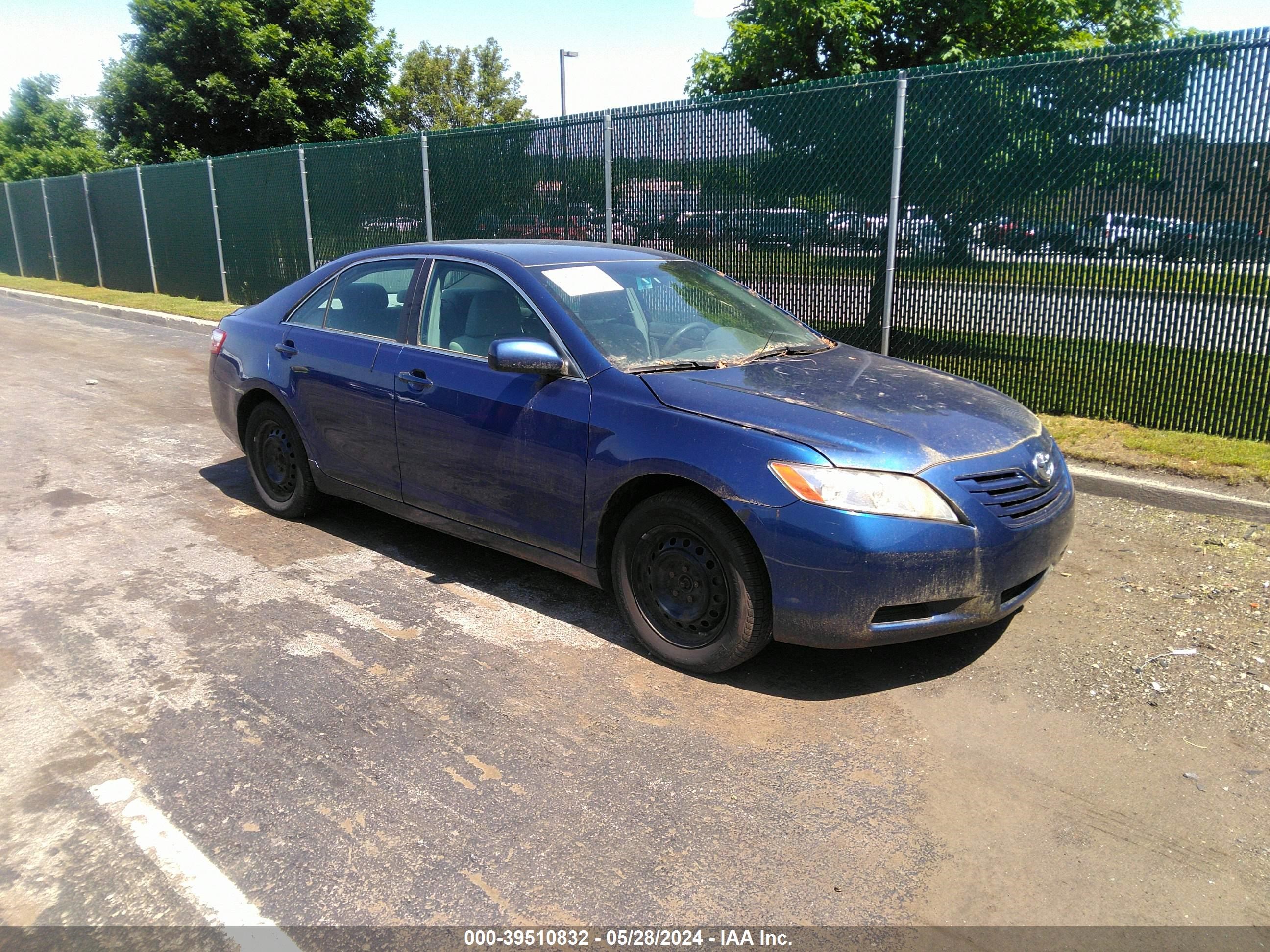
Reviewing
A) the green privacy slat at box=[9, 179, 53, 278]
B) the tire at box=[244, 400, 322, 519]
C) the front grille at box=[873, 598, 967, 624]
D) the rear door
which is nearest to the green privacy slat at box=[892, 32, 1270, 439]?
the front grille at box=[873, 598, 967, 624]

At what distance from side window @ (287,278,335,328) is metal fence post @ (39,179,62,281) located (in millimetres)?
22783

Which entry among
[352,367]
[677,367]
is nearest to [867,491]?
[677,367]

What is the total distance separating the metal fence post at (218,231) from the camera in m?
17.1

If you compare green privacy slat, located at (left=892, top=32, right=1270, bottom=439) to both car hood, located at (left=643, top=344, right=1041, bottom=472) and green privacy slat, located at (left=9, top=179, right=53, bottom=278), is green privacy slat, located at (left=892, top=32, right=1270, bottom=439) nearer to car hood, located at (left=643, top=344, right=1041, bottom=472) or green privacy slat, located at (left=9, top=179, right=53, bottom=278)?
car hood, located at (left=643, top=344, right=1041, bottom=472)

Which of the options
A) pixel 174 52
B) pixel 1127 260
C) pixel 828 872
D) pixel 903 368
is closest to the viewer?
pixel 828 872

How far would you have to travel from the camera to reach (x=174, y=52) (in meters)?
25.0

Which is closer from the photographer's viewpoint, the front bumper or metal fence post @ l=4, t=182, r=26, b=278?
the front bumper

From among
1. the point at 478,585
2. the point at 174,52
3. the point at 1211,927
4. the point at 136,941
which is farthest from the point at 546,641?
the point at 174,52

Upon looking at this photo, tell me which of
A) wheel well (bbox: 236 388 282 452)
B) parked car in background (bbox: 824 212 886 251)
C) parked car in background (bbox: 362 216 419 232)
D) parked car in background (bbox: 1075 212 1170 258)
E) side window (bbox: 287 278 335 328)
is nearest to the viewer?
side window (bbox: 287 278 335 328)

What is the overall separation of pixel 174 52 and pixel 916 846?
1109 inches

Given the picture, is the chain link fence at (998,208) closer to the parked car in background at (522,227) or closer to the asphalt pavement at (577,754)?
the parked car in background at (522,227)

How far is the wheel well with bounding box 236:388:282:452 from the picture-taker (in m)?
5.88

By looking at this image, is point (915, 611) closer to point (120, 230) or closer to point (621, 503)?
point (621, 503)

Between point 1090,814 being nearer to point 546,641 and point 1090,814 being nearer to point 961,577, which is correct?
point 961,577
